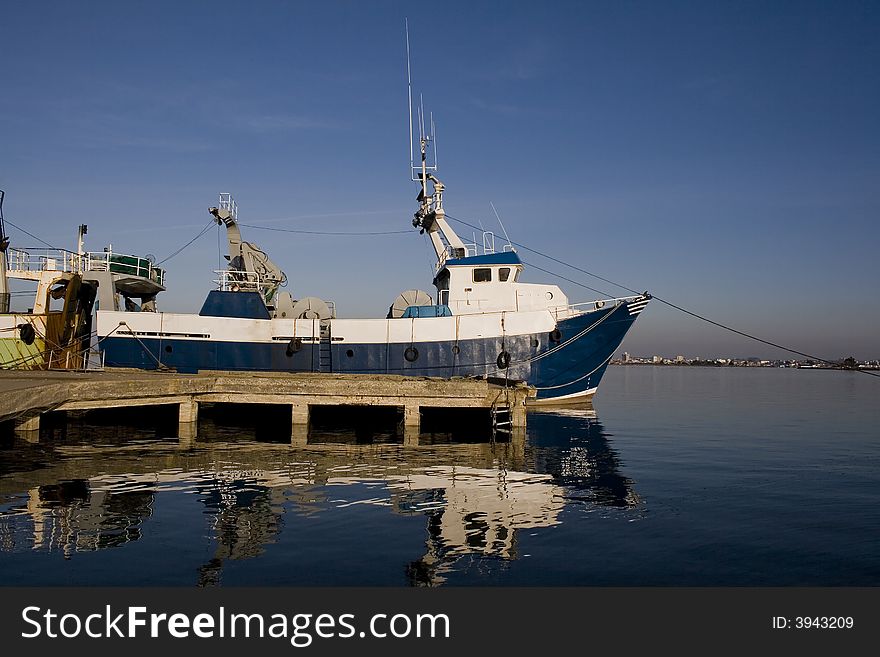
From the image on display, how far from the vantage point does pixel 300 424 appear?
22.5m

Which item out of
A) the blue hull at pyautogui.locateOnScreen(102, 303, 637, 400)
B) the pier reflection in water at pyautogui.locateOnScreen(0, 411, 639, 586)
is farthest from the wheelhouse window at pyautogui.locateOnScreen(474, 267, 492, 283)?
the pier reflection in water at pyautogui.locateOnScreen(0, 411, 639, 586)

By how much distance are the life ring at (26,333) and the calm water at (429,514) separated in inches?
433

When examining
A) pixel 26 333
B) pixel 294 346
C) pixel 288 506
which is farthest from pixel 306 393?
pixel 26 333

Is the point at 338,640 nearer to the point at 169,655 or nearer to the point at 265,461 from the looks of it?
the point at 169,655

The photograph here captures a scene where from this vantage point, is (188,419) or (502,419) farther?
(502,419)

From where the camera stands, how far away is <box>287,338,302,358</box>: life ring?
103ft

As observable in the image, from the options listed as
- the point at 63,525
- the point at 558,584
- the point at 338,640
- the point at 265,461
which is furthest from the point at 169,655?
the point at 265,461

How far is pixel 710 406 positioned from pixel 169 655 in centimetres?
4500

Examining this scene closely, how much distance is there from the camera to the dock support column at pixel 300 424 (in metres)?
21.6

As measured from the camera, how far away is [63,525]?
1066 centimetres

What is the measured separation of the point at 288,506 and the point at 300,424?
10.1m

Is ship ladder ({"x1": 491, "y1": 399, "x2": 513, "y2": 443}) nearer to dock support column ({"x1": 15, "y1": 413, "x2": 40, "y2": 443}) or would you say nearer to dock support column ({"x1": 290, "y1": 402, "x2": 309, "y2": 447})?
dock support column ({"x1": 290, "y1": 402, "x2": 309, "y2": 447})

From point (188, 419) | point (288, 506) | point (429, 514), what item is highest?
point (188, 419)

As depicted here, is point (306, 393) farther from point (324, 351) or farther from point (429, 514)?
point (429, 514)
